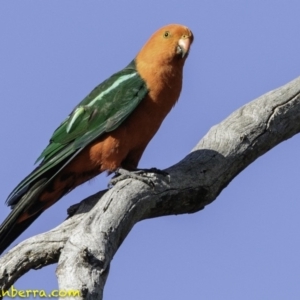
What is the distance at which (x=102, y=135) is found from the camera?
7.32 meters

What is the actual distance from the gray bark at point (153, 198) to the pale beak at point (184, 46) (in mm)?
965

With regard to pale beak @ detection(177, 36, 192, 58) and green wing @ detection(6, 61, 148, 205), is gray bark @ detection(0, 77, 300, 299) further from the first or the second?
pale beak @ detection(177, 36, 192, 58)

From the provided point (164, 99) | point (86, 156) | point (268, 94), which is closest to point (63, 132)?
point (86, 156)

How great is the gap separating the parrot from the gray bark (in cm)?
66

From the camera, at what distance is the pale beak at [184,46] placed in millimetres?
7727

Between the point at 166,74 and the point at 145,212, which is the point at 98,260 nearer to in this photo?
the point at 145,212

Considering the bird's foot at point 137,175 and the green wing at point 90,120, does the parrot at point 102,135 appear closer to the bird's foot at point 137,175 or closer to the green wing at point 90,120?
the green wing at point 90,120

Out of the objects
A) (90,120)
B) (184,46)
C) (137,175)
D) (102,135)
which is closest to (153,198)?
(137,175)

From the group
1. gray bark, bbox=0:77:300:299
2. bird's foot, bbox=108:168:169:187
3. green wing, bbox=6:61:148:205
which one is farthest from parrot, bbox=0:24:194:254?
gray bark, bbox=0:77:300:299

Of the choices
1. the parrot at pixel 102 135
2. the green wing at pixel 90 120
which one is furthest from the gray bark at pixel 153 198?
the green wing at pixel 90 120

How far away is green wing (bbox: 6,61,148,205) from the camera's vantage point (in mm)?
7199

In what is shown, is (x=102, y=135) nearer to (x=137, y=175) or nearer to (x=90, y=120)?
(x=90, y=120)

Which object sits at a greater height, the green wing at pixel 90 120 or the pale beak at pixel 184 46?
the pale beak at pixel 184 46

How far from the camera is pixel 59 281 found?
479 cm
